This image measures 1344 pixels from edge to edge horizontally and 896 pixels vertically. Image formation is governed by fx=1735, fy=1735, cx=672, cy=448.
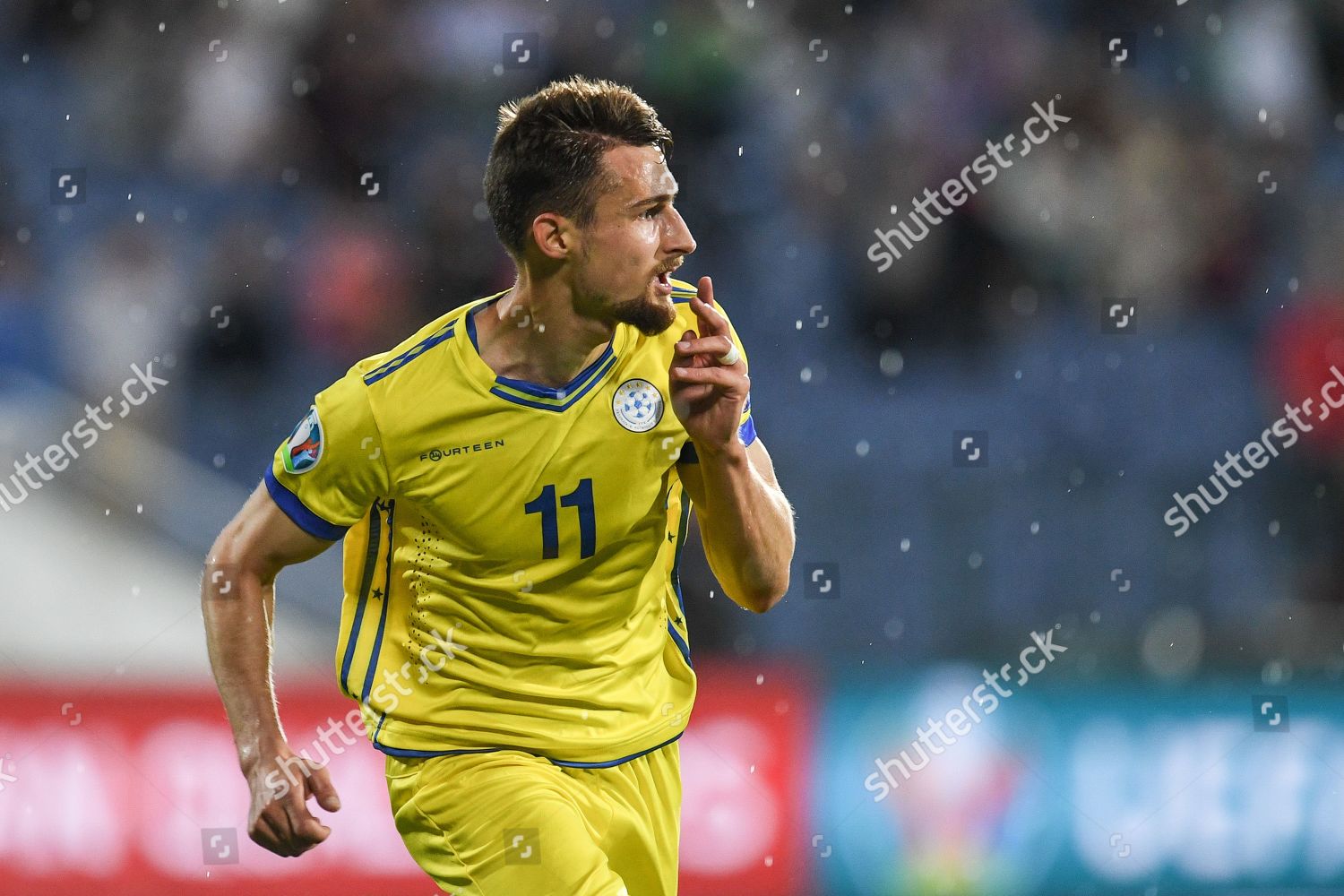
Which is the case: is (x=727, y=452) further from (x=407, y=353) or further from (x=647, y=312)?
(x=407, y=353)

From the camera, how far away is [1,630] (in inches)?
244

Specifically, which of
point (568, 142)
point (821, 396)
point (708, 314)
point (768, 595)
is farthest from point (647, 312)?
point (821, 396)

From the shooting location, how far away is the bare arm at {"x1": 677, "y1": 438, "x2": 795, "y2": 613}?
3366mm

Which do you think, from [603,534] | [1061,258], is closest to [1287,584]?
[1061,258]

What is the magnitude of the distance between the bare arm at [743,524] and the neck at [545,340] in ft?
1.04

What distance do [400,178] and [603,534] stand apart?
4325 millimetres

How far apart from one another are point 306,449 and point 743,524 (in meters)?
0.88

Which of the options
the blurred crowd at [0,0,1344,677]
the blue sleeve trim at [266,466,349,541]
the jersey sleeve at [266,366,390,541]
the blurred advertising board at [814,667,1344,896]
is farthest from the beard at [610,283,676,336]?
the blurred advertising board at [814,667,1344,896]

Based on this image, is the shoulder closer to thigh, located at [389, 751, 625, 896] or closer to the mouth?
the mouth

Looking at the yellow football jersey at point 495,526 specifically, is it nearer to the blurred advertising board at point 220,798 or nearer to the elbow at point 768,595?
the elbow at point 768,595

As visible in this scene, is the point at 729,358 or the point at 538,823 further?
the point at 538,823

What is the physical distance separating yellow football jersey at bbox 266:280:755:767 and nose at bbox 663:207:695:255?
7.9 inches

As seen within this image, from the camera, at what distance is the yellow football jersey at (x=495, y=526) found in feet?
11.4

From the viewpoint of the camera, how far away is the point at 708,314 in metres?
3.16
